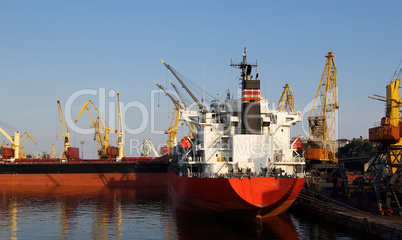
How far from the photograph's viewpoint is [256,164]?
114 ft

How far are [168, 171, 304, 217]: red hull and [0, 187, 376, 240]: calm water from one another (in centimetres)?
150

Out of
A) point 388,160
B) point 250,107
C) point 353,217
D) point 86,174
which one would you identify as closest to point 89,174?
point 86,174

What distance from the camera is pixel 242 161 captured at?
34.7 metres

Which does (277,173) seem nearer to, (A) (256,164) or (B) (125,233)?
(A) (256,164)

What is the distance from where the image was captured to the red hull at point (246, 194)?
99.8ft

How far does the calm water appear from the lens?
30734mm

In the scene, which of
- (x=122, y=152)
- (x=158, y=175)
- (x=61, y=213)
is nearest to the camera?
(x=61, y=213)

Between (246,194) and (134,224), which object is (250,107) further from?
(134,224)

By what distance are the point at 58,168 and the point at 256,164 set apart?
54918mm

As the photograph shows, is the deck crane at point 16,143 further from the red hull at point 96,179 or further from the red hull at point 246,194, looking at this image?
the red hull at point 246,194

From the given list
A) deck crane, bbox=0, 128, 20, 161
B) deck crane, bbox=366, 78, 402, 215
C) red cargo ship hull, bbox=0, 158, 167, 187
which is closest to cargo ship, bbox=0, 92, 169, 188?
red cargo ship hull, bbox=0, 158, 167, 187

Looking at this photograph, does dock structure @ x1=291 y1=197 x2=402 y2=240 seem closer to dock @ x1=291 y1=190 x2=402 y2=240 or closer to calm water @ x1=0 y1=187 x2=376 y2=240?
dock @ x1=291 y1=190 x2=402 y2=240

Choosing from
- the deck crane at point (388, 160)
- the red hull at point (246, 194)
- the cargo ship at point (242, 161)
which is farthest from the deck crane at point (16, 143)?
the deck crane at point (388, 160)

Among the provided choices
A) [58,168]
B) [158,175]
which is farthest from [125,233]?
[58,168]
